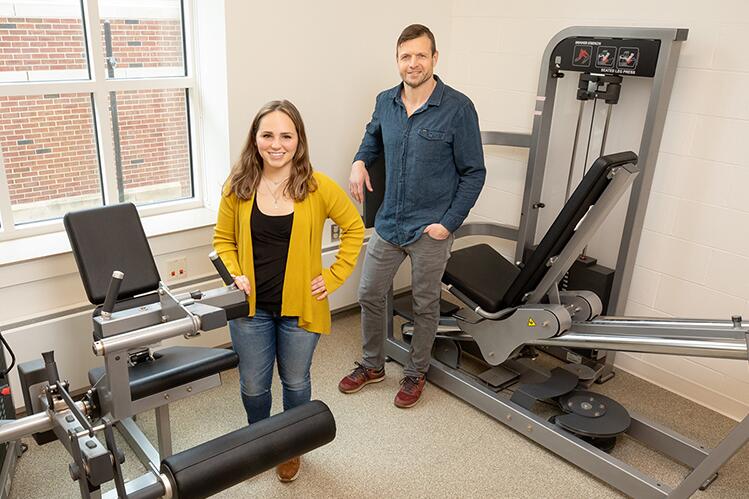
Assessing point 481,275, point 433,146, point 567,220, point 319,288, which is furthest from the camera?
point 481,275

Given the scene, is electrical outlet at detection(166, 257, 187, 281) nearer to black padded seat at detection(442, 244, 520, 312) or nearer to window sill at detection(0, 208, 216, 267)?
window sill at detection(0, 208, 216, 267)

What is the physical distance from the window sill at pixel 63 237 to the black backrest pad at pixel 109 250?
0.29 metres

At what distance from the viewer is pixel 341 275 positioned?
A: 7.34ft

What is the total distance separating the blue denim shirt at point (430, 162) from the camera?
2.58 meters

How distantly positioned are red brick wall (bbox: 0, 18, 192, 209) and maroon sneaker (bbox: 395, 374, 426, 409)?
5.01 feet

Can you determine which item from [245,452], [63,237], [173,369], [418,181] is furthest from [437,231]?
[63,237]

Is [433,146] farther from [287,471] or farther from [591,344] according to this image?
[287,471]

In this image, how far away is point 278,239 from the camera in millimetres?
2090

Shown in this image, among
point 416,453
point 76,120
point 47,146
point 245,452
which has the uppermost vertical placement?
point 76,120

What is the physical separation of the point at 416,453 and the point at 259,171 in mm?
1348

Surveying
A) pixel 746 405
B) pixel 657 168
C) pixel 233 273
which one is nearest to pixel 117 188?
pixel 233 273

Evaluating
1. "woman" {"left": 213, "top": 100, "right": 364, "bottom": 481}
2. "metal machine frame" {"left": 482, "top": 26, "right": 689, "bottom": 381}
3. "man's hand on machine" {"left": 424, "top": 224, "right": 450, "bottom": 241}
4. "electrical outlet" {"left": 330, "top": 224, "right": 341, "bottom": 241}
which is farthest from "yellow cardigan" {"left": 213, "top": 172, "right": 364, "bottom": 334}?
"metal machine frame" {"left": 482, "top": 26, "right": 689, "bottom": 381}

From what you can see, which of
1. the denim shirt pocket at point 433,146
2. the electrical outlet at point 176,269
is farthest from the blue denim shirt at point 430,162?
the electrical outlet at point 176,269

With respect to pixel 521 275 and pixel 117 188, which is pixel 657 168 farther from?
pixel 117 188
